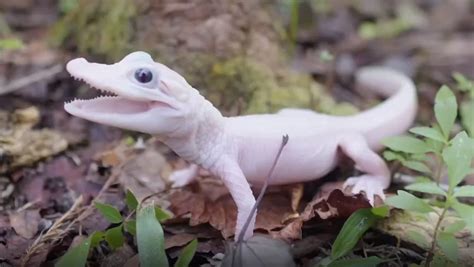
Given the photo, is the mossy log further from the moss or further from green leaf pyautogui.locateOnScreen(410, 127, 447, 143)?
green leaf pyautogui.locateOnScreen(410, 127, 447, 143)

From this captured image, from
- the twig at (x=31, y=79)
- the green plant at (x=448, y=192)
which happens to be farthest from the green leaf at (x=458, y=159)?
the twig at (x=31, y=79)

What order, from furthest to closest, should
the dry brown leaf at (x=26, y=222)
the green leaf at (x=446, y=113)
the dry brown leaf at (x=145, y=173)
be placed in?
the dry brown leaf at (x=145, y=173) → the dry brown leaf at (x=26, y=222) → the green leaf at (x=446, y=113)

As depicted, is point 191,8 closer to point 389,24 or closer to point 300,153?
point 300,153

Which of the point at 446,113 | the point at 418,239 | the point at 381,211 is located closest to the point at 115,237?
the point at 381,211

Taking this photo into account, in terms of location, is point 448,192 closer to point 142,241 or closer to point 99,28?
point 142,241

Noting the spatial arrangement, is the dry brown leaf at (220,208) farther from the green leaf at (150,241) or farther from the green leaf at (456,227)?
the green leaf at (456,227)

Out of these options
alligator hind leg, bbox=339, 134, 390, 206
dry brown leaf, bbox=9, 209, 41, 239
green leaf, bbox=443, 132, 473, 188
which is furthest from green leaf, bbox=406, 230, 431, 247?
dry brown leaf, bbox=9, 209, 41, 239
